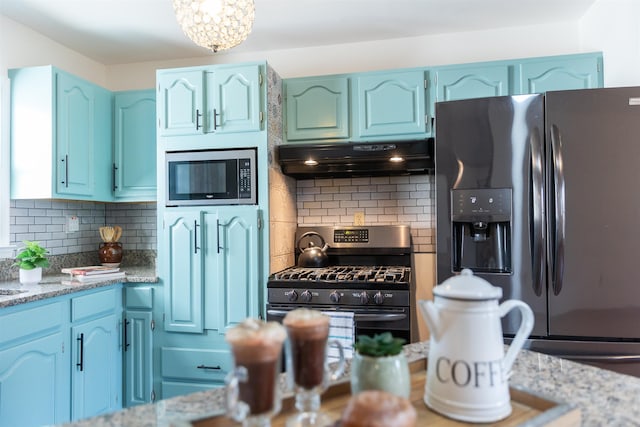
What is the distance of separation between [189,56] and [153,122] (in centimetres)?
68

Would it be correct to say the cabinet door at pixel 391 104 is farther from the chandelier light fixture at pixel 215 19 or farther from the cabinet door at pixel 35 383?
the cabinet door at pixel 35 383

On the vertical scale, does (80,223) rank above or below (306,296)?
above

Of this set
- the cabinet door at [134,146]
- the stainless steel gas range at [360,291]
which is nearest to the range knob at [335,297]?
the stainless steel gas range at [360,291]

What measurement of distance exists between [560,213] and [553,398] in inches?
56.1

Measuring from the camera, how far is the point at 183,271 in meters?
2.63

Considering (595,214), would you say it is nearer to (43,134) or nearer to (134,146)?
(134,146)

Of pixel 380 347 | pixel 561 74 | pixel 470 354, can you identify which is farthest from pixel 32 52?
pixel 561 74

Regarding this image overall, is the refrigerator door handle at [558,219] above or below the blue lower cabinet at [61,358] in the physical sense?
above

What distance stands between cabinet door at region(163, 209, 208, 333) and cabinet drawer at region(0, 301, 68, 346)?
23.2 inches

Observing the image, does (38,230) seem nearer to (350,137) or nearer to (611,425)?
(350,137)

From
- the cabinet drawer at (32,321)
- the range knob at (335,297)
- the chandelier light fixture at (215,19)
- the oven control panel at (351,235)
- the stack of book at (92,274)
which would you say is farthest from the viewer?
the oven control panel at (351,235)

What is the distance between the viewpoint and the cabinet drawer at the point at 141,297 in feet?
8.75

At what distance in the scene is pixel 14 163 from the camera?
2588 mm

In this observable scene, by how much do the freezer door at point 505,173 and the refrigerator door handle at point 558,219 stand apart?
54 millimetres
